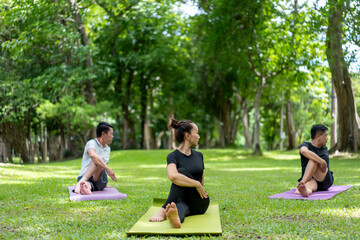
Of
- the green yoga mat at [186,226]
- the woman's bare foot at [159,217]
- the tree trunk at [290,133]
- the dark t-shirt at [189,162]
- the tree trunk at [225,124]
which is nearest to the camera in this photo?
the green yoga mat at [186,226]

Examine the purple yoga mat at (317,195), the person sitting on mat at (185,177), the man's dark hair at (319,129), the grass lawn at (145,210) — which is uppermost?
the man's dark hair at (319,129)

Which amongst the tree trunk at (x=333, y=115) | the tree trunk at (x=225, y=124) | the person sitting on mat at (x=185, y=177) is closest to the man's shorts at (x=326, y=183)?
the person sitting on mat at (x=185, y=177)

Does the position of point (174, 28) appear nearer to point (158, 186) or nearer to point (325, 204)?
point (158, 186)

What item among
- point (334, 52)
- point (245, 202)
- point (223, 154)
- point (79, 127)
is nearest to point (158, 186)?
point (245, 202)

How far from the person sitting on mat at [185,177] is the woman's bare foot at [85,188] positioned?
2183 mm

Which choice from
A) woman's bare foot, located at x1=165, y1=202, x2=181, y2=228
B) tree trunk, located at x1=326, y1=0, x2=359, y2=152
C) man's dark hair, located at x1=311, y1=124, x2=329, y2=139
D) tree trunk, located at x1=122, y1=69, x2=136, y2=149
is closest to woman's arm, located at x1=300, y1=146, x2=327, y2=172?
man's dark hair, located at x1=311, y1=124, x2=329, y2=139

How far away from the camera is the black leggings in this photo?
16.6ft

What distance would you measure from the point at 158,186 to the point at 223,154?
15360 millimetres

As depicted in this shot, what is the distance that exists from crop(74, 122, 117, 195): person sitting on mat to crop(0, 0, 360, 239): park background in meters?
0.46

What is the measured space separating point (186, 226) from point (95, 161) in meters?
2.89

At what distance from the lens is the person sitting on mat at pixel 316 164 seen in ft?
23.3

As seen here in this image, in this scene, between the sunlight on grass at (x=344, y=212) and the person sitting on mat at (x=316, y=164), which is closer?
the sunlight on grass at (x=344, y=212)

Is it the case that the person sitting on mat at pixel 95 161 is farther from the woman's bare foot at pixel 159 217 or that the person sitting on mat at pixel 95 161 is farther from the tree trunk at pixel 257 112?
the tree trunk at pixel 257 112

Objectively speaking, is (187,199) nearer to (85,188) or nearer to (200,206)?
(200,206)
